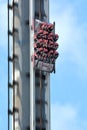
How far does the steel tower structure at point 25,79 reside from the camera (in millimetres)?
95562

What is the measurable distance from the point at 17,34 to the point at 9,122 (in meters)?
8.87

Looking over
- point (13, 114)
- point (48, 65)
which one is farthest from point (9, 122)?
point (48, 65)

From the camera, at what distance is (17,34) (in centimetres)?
9806

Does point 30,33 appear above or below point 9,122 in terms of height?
above

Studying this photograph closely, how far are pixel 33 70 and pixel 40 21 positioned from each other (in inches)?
203

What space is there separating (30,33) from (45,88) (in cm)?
561

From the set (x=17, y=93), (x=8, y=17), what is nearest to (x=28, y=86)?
(x=17, y=93)

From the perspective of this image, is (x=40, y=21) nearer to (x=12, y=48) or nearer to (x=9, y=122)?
(x=12, y=48)

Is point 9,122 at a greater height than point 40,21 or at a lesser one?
lesser

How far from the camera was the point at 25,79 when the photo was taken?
3812 inches

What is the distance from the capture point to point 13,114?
313 ft

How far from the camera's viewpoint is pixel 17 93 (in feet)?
315

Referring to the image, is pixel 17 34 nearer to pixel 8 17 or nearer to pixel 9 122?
pixel 8 17

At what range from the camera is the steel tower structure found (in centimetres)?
9556
